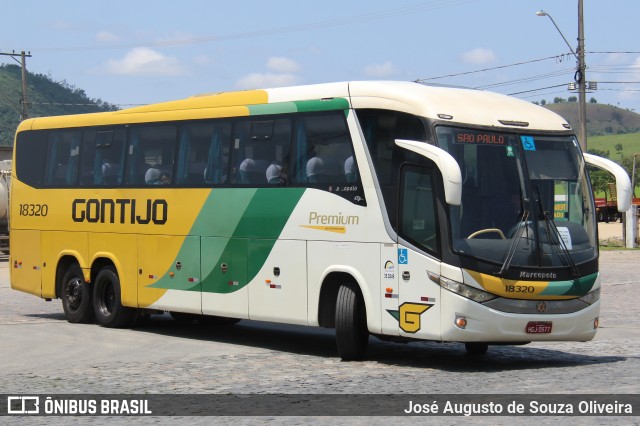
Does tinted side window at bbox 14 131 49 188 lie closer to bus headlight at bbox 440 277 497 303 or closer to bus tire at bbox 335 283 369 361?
bus tire at bbox 335 283 369 361

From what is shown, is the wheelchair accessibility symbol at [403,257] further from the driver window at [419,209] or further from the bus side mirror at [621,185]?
the bus side mirror at [621,185]

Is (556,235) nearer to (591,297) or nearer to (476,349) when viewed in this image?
(591,297)

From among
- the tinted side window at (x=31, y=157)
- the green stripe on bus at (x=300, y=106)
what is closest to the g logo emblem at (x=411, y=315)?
the green stripe on bus at (x=300, y=106)

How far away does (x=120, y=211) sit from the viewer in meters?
19.3

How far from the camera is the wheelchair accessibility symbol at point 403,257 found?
14.3 metres

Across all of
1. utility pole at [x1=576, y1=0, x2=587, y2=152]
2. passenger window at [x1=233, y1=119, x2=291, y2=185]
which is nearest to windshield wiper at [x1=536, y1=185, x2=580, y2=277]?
passenger window at [x1=233, y1=119, x2=291, y2=185]

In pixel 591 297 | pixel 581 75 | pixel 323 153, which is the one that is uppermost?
pixel 581 75

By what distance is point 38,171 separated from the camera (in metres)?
21.2

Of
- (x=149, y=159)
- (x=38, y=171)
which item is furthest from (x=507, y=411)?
(x=38, y=171)

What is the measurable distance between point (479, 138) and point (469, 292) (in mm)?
1869

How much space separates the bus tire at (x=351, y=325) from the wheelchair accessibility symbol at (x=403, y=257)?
907 millimetres

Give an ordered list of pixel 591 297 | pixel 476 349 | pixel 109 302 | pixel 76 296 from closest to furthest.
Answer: pixel 591 297 < pixel 476 349 < pixel 109 302 < pixel 76 296

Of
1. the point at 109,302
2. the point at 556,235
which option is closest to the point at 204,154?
the point at 109,302

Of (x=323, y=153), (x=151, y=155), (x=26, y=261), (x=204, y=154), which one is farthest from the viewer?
(x=26, y=261)
